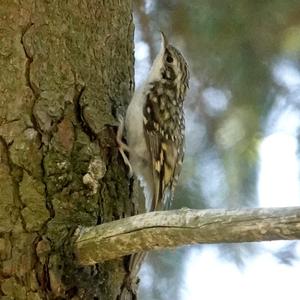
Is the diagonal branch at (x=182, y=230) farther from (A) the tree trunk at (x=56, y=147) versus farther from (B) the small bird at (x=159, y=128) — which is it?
(B) the small bird at (x=159, y=128)

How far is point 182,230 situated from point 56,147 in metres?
0.32

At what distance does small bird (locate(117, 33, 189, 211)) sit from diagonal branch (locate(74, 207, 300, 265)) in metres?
0.27

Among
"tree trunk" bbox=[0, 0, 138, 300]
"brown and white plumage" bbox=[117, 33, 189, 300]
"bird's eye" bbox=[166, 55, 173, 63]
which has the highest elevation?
"bird's eye" bbox=[166, 55, 173, 63]

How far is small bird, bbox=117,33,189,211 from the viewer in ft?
5.59

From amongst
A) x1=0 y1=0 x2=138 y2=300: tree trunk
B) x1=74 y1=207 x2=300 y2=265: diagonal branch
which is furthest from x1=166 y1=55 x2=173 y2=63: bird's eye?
x1=74 y1=207 x2=300 y2=265: diagonal branch

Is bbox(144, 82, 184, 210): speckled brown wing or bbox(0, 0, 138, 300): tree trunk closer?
bbox(0, 0, 138, 300): tree trunk

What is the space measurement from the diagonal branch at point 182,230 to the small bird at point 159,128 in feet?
0.89

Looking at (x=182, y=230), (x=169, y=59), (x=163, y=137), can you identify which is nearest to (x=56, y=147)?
(x=182, y=230)

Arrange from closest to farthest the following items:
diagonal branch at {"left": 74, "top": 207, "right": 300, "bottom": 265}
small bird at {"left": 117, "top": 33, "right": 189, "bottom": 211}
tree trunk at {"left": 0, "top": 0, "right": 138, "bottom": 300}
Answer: diagonal branch at {"left": 74, "top": 207, "right": 300, "bottom": 265}, tree trunk at {"left": 0, "top": 0, "right": 138, "bottom": 300}, small bird at {"left": 117, "top": 33, "right": 189, "bottom": 211}

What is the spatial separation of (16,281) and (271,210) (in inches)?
17.1

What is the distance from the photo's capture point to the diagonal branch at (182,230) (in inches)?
44.3

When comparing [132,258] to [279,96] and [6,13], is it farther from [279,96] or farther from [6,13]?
[279,96]

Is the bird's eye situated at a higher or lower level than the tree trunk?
higher

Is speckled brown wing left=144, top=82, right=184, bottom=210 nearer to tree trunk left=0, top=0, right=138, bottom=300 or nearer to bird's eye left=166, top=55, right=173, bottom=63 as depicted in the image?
bird's eye left=166, top=55, right=173, bottom=63
